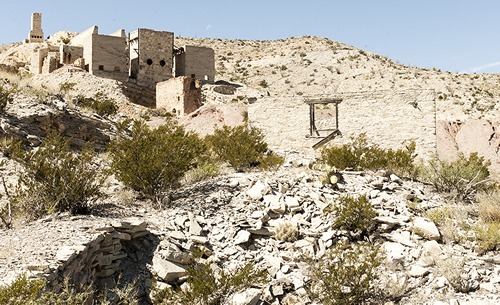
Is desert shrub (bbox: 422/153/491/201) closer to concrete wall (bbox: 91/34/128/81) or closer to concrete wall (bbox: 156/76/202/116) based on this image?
concrete wall (bbox: 156/76/202/116)

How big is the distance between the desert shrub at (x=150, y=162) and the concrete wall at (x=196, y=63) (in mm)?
21331

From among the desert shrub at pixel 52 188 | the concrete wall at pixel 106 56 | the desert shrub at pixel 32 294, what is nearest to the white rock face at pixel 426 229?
the desert shrub at pixel 52 188

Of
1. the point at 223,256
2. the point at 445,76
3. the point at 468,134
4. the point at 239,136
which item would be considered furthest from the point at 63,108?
the point at 445,76

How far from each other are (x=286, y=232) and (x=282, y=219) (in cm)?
61

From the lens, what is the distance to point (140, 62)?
101 ft

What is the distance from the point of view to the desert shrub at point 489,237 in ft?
29.8

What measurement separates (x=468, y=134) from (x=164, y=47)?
19.8 metres

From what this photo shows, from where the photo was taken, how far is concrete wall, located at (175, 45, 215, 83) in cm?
3228

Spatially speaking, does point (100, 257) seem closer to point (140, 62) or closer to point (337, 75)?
point (140, 62)

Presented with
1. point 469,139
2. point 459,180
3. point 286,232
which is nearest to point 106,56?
point 469,139

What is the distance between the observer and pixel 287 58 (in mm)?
50781

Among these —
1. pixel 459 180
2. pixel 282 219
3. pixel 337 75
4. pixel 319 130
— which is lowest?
pixel 282 219

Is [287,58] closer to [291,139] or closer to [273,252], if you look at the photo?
[291,139]

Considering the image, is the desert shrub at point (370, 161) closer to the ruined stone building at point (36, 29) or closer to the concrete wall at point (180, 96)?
the concrete wall at point (180, 96)
